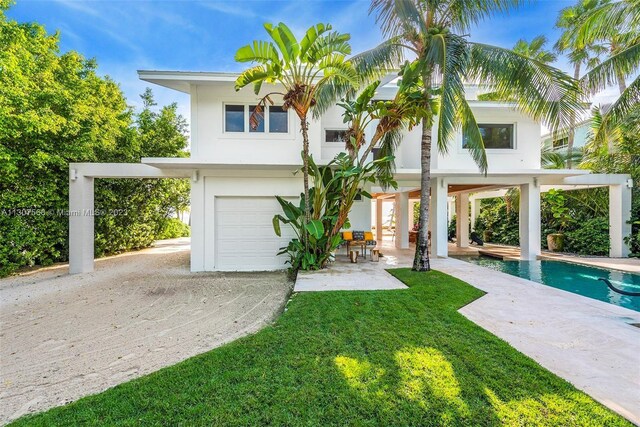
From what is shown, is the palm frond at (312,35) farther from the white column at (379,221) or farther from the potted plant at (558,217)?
the potted plant at (558,217)

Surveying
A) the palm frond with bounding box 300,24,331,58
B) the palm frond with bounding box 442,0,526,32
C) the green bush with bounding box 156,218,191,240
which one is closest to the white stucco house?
the palm frond with bounding box 300,24,331,58

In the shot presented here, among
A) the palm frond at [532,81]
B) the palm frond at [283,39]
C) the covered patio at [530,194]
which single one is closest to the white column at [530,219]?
the covered patio at [530,194]

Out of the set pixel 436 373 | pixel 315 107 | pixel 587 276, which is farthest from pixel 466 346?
pixel 587 276

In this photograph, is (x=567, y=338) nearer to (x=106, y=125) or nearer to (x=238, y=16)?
(x=238, y=16)

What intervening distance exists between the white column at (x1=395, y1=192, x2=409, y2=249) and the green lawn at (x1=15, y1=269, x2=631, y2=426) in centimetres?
1256

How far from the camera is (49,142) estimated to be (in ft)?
35.4

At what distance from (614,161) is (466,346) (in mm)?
16014

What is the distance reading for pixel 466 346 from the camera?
417 centimetres

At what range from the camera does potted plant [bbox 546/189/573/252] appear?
15789 millimetres

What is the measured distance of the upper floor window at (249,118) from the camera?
10.8 meters

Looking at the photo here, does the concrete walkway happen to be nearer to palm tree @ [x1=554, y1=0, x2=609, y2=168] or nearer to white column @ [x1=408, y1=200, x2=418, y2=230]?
palm tree @ [x1=554, y1=0, x2=609, y2=168]

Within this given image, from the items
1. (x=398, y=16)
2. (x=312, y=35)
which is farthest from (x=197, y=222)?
(x=398, y=16)

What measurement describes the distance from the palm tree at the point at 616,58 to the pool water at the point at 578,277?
5037 millimetres

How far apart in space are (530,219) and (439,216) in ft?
14.9
